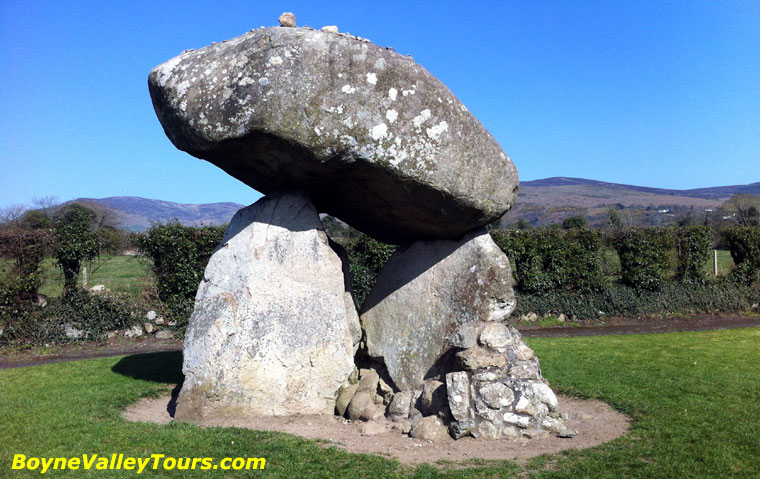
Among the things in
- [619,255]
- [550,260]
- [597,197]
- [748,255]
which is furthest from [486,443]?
[597,197]

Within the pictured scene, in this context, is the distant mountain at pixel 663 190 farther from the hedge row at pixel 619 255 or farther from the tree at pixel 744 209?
the hedge row at pixel 619 255

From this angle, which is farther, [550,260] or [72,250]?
[550,260]

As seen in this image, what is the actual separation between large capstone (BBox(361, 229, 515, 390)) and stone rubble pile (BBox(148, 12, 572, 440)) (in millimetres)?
20

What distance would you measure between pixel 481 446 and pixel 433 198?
9.14 ft

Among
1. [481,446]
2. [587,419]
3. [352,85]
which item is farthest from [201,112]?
[587,419]

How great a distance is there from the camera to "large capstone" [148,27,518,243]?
6.27 meters

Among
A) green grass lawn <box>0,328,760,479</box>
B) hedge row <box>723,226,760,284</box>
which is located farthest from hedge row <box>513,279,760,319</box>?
green grass lawn <box>0,328,760,479</box>

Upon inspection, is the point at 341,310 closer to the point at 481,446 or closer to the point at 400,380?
the point at 400,380

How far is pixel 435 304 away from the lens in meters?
7.65

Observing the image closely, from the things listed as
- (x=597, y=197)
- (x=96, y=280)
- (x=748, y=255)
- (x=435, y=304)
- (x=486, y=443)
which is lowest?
(x=486, y=443)

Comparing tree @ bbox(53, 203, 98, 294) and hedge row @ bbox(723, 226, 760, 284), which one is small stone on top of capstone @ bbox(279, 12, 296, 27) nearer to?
tree @ bbox(53, 203, 98, 294)

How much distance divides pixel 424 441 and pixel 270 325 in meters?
2.28

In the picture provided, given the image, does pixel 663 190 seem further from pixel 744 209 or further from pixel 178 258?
pixel 178 258

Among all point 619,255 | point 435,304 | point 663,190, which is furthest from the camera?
point 663,190
